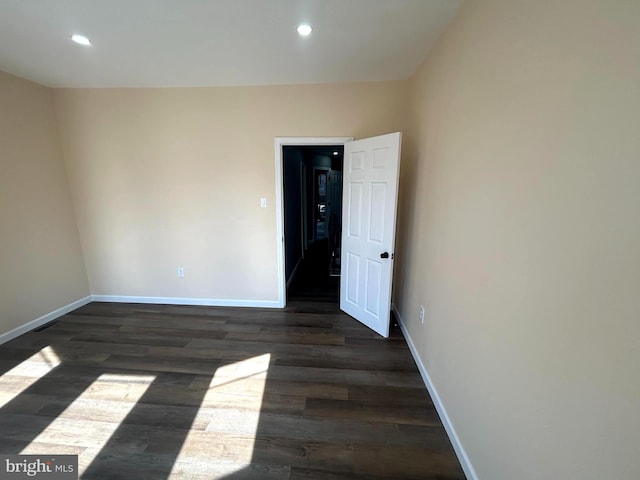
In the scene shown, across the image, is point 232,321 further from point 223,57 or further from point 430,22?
point 430,22

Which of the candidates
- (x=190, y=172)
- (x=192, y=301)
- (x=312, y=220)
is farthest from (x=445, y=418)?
(x=312, y=220)

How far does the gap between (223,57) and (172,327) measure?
2793 mm

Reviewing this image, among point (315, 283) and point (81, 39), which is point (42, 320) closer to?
point (81, 39)

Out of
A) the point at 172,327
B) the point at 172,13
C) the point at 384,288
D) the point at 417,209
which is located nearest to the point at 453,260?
the point at 417,209

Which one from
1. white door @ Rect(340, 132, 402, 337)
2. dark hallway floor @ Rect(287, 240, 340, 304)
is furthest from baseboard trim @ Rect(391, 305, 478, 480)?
dark hallway floor @ Rect(287, 240, 340, 304)

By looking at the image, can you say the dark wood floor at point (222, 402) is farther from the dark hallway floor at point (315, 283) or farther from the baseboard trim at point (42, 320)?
the dark hallway floor at point (315, 283)

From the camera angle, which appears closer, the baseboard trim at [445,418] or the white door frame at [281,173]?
the baseboard trim at [445,418]

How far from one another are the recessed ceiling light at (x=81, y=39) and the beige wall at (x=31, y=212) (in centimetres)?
123

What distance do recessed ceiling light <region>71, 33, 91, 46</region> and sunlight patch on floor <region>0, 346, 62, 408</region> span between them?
106 inches

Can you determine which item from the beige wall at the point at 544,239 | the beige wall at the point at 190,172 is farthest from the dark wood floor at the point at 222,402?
the beige wall at the point at 190,172

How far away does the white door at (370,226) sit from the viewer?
2.33m

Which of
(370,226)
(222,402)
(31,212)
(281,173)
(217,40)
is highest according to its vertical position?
(217,40)

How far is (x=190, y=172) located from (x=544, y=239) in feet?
10.6

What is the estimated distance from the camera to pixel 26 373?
Answer: 6.65ft
